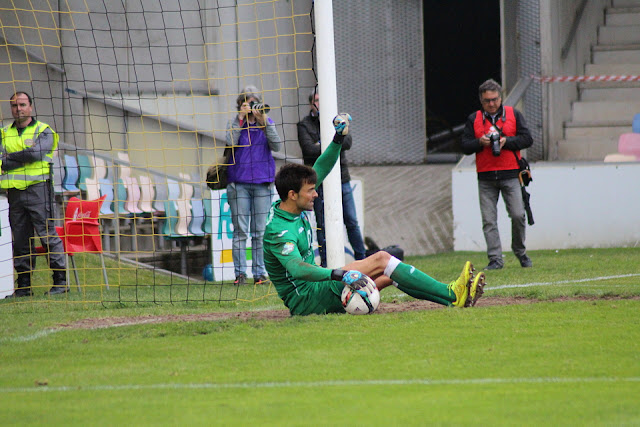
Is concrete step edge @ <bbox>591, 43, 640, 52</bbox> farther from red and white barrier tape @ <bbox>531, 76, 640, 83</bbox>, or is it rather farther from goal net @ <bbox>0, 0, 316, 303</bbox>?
goal net @ <bbox>0, 0, 316, 303</bbox>

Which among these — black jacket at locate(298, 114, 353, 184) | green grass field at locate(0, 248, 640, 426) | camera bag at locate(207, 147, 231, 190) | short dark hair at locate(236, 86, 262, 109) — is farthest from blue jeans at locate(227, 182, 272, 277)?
→ green grass field at locate(0, 248, 640, 426)

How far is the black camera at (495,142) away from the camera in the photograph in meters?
10.3

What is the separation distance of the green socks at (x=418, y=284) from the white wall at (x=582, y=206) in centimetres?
639

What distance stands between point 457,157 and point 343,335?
43.2 feet

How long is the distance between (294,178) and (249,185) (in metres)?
3.59

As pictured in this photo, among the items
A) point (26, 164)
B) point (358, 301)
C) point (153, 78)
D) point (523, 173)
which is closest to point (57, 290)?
point (26, 164)

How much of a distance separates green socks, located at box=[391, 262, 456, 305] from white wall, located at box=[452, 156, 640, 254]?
6.39m

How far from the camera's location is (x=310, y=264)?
6684 mm

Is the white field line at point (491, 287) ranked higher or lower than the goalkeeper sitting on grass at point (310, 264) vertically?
lower

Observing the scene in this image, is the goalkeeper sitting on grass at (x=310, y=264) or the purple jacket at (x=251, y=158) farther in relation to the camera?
the purple jacket at (x=251, y=158)

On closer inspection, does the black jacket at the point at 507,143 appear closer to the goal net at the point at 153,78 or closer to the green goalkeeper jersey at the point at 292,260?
the green goalkeeper jersey at the point at 292,260

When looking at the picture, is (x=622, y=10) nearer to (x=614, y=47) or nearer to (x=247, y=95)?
(x=614, y=47)

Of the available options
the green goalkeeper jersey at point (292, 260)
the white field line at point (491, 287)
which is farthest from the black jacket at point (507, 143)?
the green goalkeeper jersey at point (292, 260)

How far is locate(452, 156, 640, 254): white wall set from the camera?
42.5 ft
